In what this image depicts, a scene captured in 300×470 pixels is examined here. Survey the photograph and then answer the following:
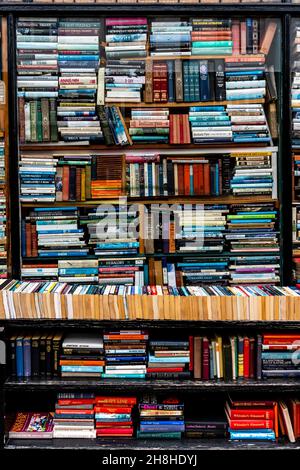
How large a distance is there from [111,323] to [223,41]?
2179 millimetres

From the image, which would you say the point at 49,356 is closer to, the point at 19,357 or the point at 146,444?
the point at 19,357

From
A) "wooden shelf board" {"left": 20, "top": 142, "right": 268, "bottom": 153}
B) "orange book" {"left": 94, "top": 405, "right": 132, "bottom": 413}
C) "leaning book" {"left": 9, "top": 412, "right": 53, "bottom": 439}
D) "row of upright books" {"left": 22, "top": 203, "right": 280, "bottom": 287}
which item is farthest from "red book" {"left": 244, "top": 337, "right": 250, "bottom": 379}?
"wooden shelf board" {"left": 20, "top": 142, "right": 268, "bottom": 153}

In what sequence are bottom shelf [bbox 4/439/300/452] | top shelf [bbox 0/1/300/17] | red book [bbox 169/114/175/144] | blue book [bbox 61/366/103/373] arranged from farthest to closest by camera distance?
red book [bbox 169/114/175/144] < top shelf [bbox 0/1/300/17] < blue book [bbox 61/366/103/373] < bottom shelf [bbox 4/439/300/452]

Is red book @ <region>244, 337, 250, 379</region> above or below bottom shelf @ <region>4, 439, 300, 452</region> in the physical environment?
above

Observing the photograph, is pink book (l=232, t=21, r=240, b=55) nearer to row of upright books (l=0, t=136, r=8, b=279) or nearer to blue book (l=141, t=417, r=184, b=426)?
row of upright books (l=0, t=136, r=8, b=279)

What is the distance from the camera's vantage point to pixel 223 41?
3.43 metres

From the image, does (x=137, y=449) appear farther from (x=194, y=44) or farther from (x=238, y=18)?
(x=238, y=18)

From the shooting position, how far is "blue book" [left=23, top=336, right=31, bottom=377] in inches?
104

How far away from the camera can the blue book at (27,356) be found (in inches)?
104

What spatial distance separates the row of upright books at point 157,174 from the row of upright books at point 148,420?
1.49 m

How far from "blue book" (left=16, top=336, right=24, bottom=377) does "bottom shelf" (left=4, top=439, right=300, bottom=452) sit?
37 cm

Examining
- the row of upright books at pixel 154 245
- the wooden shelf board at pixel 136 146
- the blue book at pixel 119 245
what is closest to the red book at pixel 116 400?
the row of upright books at pixel 154 245

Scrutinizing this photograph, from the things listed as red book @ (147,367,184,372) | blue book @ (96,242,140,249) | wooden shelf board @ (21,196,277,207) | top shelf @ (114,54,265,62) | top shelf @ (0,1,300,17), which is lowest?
→ red book @ (147,367,184,372)
